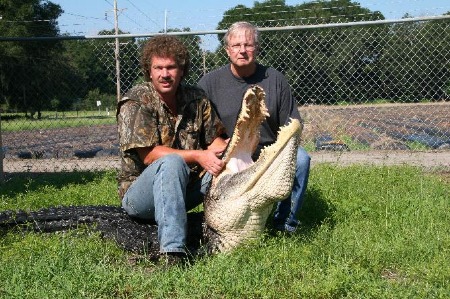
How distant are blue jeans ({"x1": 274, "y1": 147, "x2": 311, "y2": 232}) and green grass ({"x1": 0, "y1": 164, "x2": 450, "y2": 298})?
12cm

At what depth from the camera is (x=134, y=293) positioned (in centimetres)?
278

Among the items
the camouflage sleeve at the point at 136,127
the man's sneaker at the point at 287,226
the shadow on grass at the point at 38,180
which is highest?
the camouflage sleeve at the point at 136,127

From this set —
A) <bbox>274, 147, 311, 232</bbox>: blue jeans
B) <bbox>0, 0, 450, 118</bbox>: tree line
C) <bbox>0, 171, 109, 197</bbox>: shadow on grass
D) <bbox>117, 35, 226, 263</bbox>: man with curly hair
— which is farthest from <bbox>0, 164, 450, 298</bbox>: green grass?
<bbox>0, 0, 450, 118</bbox>: tree line

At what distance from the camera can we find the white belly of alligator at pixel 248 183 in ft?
10.7

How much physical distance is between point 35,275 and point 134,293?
609 mm

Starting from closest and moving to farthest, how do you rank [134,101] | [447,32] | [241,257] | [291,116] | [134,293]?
1. [134,293]
2. [241,257]
3. [134,101]
4. [291,116]
5. [447,32]

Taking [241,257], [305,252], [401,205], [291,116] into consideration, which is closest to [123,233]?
[241,257]

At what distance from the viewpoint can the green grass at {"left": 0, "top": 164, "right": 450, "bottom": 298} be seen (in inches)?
109

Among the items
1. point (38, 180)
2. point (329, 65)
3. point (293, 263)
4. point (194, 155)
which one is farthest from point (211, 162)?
point (329, 65)

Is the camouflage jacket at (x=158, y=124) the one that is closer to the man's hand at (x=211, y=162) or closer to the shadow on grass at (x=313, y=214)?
the man's hand at (x=211, y=162)

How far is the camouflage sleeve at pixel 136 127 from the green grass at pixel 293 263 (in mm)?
673

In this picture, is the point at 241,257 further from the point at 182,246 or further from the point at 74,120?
the point at 74,120

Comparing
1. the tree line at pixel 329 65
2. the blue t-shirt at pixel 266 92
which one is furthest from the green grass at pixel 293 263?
the tree line at pixel 329 65

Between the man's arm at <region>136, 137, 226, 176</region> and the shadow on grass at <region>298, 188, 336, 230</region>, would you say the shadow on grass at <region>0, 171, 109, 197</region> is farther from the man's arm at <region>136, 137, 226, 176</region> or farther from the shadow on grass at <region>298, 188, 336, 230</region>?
the man's arm at <region>136, 137, 226, 176</region>
